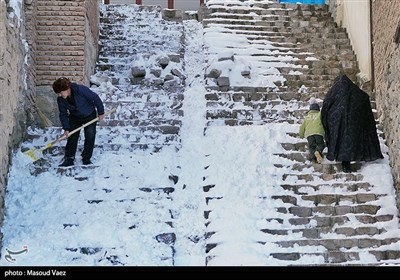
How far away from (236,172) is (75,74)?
3007 mm

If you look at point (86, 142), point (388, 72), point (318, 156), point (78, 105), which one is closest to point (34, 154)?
point (86, 142)

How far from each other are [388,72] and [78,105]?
158 inches

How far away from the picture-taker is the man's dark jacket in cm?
833

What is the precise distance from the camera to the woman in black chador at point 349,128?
8227 millimetres

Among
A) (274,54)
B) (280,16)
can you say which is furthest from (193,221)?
(280,16)

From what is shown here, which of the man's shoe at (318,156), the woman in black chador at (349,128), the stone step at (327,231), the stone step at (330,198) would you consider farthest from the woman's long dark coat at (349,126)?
the stone step at (327,231)

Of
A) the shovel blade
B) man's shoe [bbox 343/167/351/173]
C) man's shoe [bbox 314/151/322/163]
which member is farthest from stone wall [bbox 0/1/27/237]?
man's shoe [bbox 343/167/351/173]

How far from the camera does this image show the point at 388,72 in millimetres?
9070

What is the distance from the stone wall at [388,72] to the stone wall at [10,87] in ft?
14.7

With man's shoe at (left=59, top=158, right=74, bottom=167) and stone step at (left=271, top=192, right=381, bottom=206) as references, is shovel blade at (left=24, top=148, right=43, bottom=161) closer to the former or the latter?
man's shoe at (left=59, top=158, right=74, bottom=167)

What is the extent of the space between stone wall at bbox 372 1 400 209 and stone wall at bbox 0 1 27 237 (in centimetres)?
448

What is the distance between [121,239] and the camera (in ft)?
23.0

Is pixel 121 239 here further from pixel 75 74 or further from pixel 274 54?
pixel 274 54

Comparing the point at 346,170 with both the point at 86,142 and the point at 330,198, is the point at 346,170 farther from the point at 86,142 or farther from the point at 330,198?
the point at 86,142
